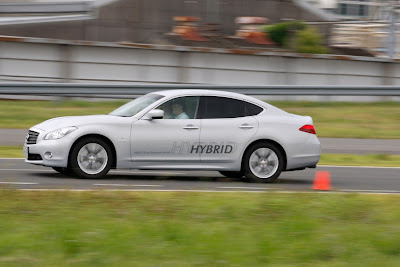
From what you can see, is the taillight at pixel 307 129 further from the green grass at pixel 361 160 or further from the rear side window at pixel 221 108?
the green grass at pixel 361 160

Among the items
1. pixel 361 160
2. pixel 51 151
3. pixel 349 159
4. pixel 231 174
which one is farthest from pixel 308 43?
pixel 51 151

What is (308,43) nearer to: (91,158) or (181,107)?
(181,107)

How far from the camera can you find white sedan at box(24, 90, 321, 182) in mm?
11898

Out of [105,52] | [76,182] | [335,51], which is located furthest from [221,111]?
[335,51]

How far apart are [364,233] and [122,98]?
51.0 feet

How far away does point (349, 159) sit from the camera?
→ 1697 cm

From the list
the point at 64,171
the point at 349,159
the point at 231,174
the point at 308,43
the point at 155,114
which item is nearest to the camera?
the point at 155,114

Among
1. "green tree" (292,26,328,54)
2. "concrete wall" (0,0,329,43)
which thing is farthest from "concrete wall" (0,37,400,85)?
"concrete wall" (0,0,329,43)

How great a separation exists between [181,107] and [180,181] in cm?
114

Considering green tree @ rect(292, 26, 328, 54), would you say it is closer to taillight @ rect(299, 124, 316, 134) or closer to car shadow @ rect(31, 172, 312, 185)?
car shadow @ rect(31, 172, 312, 185)

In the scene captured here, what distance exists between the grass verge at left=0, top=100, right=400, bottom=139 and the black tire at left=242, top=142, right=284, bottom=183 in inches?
303

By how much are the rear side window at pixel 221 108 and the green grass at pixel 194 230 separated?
286cm

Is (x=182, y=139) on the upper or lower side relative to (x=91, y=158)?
upper

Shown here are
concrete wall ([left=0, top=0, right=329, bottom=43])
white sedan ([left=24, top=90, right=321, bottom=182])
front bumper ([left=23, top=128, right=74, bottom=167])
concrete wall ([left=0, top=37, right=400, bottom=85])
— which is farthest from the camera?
concrete wall ([left=0, top=0, right=329, bottom=43])
